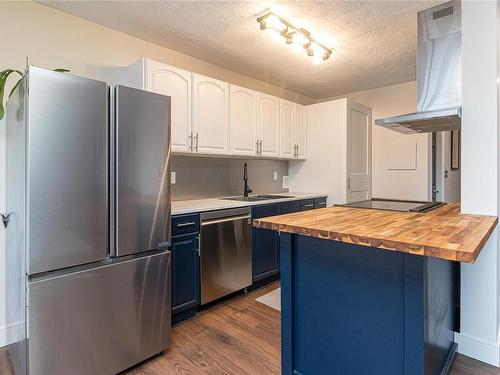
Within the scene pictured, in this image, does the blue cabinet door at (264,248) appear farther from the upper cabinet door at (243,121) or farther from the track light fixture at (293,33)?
the track light fixture at (293,33)

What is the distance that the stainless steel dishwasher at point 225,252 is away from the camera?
2.49 m

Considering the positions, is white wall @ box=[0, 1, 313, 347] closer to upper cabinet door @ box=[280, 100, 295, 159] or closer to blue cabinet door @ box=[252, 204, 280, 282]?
upper cabinet door @ box=[280, 100, 295, 159]

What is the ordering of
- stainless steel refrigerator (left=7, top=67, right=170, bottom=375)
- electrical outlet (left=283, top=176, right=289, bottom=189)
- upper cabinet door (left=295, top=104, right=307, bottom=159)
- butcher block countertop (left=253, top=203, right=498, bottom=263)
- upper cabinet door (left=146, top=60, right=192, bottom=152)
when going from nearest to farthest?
butcher block countertop (left=253, top=203, right=498, bottom=263)
stainless steel refrigerator (left=7, top=67, right=170, bottom=375)
upper cabinet door (left=146, top=60, right=192, bottom=152)
upper cabinet door (left=295, top=104, right=307, bottom=159)
electrical outlet (left=283, top=176, right=289, bottom=189)

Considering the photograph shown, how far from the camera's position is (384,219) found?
154cm

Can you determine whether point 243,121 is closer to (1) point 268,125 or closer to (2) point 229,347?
(1) point 268,125

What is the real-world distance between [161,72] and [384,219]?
6.61ft

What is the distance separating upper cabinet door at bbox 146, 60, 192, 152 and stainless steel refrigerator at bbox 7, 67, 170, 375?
0.54 meters

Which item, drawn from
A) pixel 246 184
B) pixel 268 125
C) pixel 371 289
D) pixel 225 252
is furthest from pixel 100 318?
pixel 268 125

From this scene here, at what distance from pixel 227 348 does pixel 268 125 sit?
2.37 m

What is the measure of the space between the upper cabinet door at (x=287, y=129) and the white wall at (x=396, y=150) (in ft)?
4.95

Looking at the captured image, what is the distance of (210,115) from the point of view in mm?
2787

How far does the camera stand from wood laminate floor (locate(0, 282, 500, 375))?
5.86 feet

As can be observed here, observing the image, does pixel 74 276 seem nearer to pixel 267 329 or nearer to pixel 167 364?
pixel 167 364

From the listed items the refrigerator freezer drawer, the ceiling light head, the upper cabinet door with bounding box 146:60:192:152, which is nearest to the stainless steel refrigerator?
the refrigerator freezer drawer
